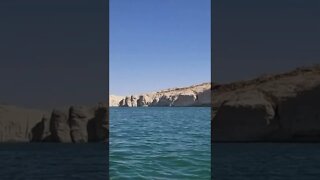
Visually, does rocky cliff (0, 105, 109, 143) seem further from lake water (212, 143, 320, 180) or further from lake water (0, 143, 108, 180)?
lake water (212, 143, 320, 180)

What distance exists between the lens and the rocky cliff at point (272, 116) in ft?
134

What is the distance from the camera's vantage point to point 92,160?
1121 inches

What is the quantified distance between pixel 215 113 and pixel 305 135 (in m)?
8.02

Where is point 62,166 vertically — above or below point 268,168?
below

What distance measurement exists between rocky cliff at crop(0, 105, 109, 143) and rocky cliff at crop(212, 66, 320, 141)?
10263 millimetres

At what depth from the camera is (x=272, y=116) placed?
4253 cm

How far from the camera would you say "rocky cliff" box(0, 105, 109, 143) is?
4194cm

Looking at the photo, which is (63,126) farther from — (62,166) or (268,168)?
(268,168)

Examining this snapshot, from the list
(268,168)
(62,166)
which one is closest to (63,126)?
(62,166)

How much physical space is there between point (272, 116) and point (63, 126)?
62.1ft

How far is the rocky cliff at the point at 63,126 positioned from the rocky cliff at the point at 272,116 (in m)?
10.3

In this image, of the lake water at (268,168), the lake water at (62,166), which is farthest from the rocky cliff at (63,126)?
the lake water at (268,168)

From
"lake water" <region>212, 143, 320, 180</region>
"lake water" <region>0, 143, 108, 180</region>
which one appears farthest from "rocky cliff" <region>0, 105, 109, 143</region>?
"lake water" <region>212, 143, 320, 180</region>

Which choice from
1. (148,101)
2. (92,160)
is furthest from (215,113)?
(148,101)
